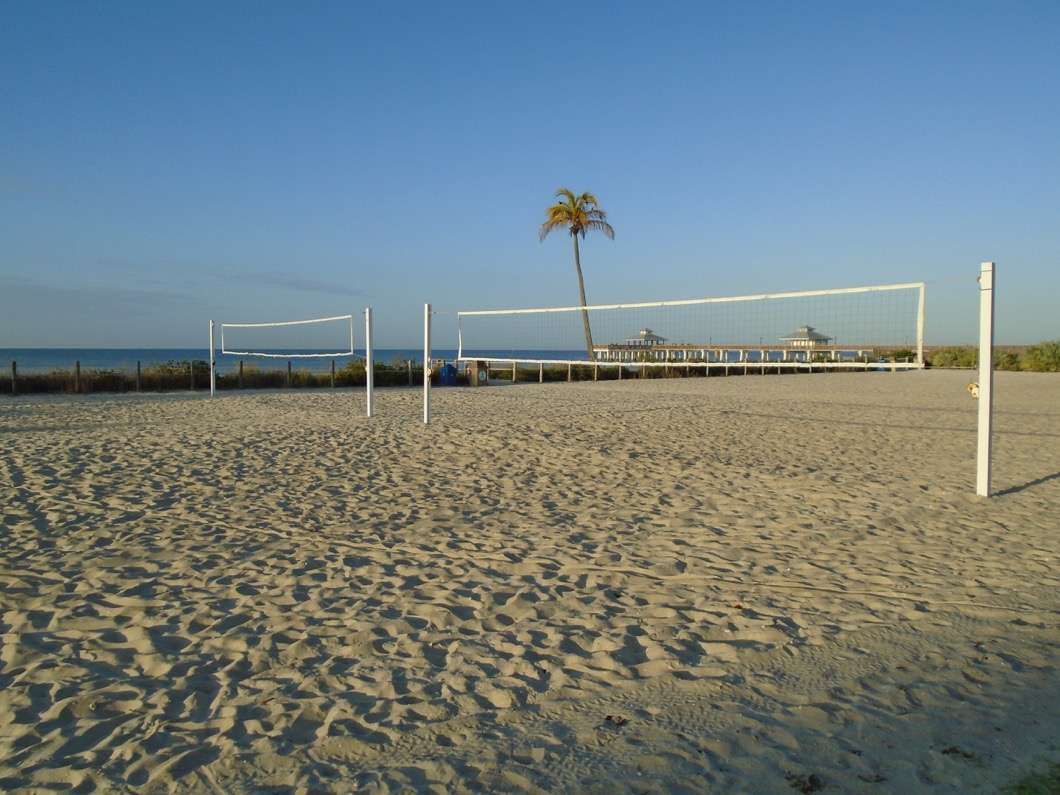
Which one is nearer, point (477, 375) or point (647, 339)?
point (477, 375)

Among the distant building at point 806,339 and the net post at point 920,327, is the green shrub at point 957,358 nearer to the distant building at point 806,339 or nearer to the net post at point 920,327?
the distant building at point 806,339

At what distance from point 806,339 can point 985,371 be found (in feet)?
90.3

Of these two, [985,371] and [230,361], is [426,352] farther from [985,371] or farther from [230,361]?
[230,361]

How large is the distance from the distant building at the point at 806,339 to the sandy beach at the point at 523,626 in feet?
78.8

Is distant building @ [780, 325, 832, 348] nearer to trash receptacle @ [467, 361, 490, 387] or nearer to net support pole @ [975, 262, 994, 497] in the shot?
trash receptacle @ [467, 361, 490, 387]

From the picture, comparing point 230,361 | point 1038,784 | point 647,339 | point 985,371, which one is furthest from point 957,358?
point 230,361

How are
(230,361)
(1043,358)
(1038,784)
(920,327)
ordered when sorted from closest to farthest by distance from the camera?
(1038,784)
(920,327)
(1043,358)
(230,361)

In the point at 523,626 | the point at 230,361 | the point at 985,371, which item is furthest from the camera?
the point at 230,361

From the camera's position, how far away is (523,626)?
10.3ft

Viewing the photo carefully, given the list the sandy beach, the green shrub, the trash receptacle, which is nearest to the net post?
the sandy beach

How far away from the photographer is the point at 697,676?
2654mm

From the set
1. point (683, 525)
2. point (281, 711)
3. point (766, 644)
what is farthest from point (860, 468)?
point (281, 711)

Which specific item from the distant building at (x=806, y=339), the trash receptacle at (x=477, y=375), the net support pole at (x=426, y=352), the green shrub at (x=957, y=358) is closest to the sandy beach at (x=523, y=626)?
the net support pole at (x=426, y=352)

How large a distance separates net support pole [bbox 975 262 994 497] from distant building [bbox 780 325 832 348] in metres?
23.2
